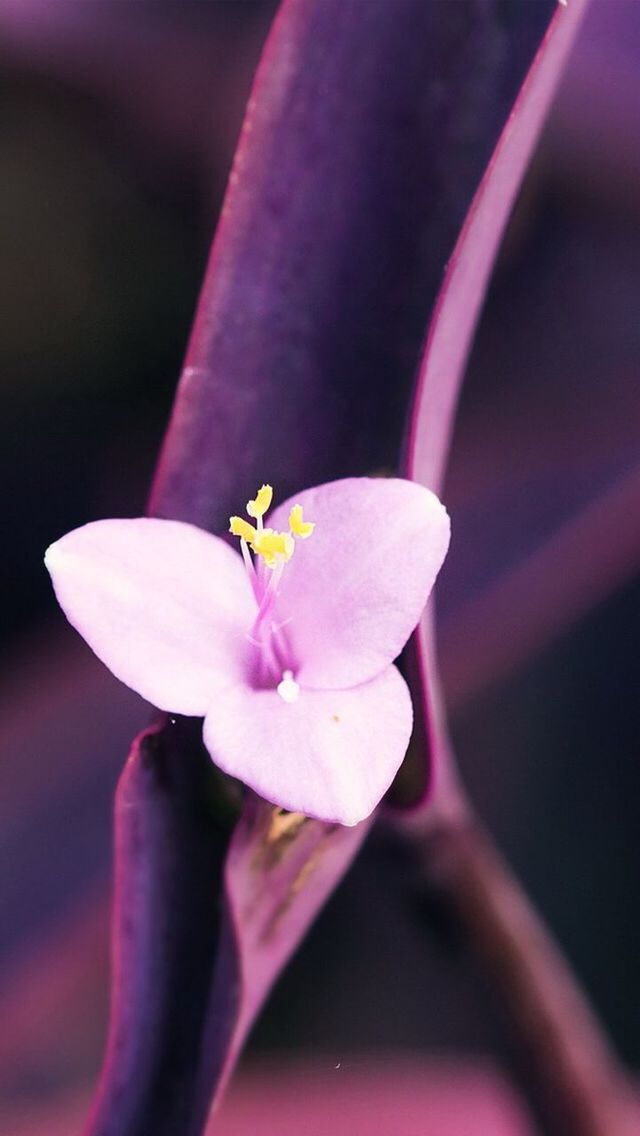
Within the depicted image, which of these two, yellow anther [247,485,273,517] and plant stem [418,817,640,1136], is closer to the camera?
yellow anther [247,485,273,517]

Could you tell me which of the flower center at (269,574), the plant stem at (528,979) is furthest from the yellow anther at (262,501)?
the plant stem at (528,979)

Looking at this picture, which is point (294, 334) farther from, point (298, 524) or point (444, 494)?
point (444, 494)

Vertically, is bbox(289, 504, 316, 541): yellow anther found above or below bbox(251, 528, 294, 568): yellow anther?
above

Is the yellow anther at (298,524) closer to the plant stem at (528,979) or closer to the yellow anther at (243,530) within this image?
the yellow anther at (243,530)

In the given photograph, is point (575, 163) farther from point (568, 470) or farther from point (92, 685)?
point (92, 685)

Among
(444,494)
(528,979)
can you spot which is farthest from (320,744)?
(444,494)

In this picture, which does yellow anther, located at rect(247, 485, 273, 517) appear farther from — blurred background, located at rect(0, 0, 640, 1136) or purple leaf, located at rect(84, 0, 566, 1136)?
blurred background, located at rect(0, 0, 640, 1136)

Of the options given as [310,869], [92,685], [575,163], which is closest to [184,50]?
[575,163]

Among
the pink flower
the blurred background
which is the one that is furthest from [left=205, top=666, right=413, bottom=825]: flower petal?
the blurred background
